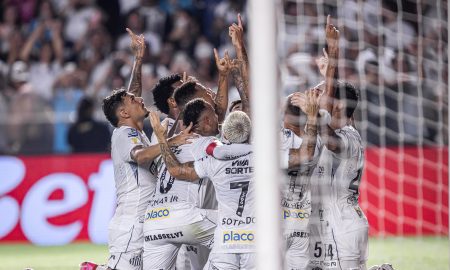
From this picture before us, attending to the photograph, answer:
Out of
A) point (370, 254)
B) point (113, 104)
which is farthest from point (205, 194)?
point (370, 254)

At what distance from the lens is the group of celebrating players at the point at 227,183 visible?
22.0ft

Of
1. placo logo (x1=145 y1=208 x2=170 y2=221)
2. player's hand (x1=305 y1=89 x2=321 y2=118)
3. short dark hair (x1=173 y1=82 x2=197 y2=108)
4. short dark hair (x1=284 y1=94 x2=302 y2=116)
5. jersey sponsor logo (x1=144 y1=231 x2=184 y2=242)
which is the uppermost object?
short dark hair (x1=173 y1=82 x2=197 y2=108)

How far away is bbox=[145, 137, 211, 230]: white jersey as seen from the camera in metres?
7.18

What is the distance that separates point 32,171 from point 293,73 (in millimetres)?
3884

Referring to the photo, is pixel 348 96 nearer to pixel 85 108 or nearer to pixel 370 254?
pixel 370 254

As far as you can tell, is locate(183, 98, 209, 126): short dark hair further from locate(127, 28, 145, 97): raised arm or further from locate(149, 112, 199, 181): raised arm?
locate(127, 28, 145, 97): raised arm

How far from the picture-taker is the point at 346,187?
7457mm

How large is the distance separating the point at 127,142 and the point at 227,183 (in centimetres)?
118

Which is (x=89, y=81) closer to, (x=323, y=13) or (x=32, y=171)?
(x=32, y=171)

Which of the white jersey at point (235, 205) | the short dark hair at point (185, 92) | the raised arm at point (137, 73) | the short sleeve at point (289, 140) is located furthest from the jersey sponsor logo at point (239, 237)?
the raised arm at point (137, 73)

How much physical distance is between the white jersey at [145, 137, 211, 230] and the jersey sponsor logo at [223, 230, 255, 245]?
58 centimetres

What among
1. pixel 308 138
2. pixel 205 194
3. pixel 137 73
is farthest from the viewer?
pixel 137 73

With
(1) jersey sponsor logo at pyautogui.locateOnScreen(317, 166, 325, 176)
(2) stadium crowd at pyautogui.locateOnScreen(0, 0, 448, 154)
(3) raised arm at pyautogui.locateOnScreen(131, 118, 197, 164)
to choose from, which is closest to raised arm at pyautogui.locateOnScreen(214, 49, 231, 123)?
(3) raised arm at pyautogui.locateOnScreen(131, 118, 197, 164)

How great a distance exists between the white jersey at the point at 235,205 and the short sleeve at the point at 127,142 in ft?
3.27
